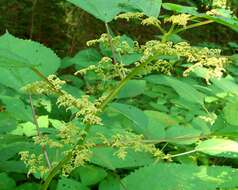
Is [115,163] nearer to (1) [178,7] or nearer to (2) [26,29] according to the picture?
(1) [178,7]

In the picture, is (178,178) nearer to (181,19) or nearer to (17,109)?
A: (181,19)

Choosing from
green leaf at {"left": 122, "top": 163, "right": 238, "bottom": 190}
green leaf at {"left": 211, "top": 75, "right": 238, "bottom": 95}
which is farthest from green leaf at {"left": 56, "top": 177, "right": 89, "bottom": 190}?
green leaf at {"left": 211, "top": 75, "right": 238, "bottom": 95}

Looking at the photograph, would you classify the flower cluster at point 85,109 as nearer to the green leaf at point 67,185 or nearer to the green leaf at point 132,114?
the green leaf at point 132,114

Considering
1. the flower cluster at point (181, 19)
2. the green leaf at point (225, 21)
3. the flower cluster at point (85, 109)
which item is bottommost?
the flower cluster at point (85, 109)

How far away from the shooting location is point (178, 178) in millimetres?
1123

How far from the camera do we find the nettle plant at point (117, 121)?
106cm

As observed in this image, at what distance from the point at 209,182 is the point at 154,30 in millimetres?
7033

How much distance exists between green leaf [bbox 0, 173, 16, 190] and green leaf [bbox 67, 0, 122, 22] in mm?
644

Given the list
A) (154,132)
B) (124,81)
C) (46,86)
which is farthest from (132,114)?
(154,132)

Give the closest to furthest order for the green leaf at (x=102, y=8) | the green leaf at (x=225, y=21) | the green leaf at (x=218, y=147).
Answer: the green leaf at (x=225, y=21), the green leaf at (x=102, y=8), the green leaf at (x=218, y=147)

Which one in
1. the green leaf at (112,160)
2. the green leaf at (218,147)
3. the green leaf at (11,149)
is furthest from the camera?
the green leaf at (11,149)

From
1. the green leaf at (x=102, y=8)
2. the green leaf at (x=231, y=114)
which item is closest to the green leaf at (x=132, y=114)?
the green leaf at (x=102, y=8)

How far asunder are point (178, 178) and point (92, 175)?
39 cm

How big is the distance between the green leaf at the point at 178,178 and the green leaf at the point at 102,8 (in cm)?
41
